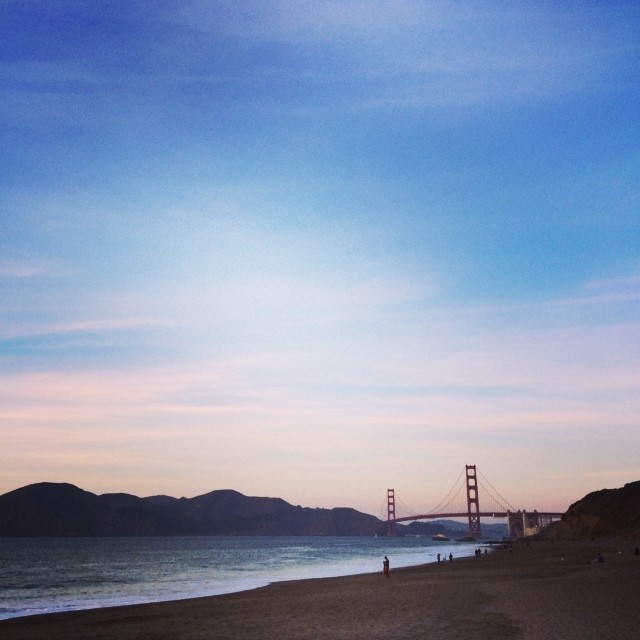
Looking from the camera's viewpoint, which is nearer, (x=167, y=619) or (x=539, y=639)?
(x=539, y=639)

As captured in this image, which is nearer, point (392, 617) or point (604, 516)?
point (392, 617)

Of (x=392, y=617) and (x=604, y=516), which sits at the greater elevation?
(x=604, y=516)

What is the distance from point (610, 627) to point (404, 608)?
7109 mm

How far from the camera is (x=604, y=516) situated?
110m

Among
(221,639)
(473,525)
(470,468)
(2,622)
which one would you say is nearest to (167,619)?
(221,639)

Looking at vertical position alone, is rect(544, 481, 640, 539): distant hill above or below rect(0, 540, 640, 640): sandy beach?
above

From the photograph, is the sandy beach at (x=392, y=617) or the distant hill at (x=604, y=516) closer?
the sandy beach at (x=392, y=617)

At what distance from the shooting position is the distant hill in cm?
10313

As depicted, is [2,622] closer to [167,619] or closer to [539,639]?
[167,619]

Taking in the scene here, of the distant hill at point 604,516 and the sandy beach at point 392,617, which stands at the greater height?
the distant hill at point 604,516

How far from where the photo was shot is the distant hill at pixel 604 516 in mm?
103131

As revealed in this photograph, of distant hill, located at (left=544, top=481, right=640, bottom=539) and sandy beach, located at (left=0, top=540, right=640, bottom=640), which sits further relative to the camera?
distant hill, located at (left=544, top=481, right=640, bottom=539)

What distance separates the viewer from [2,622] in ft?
75.3

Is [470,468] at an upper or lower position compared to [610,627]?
upper
